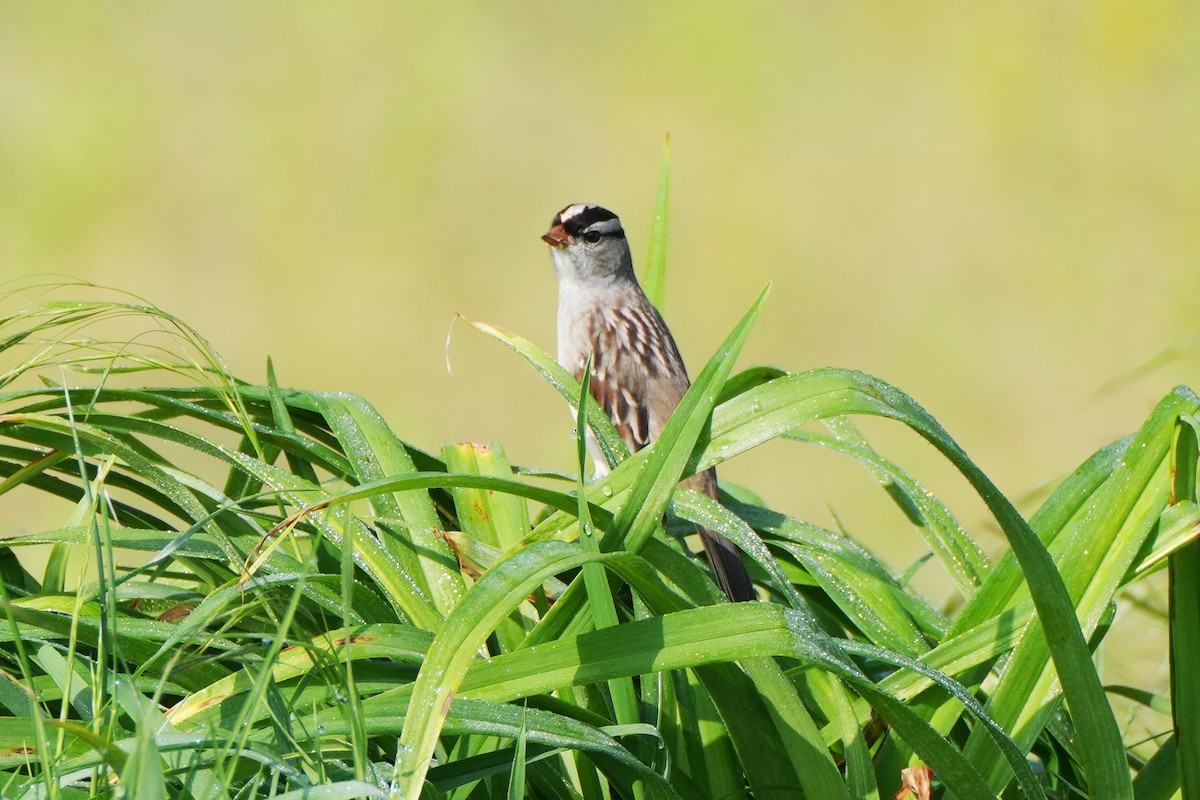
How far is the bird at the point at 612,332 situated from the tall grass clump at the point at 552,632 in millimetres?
979

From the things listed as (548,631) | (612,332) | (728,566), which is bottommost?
(548,631)

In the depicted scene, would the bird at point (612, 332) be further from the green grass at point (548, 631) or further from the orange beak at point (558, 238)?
the green grass at point (548, 631)

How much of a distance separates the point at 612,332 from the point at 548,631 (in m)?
2.19

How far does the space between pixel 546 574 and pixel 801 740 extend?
0.37 meters

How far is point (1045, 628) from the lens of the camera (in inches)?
49.9

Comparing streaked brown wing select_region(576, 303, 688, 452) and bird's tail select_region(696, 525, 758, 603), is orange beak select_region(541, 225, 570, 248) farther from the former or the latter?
bird's tail select_region(696, 525, 758, 603)

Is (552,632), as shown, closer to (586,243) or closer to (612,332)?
(612,332)

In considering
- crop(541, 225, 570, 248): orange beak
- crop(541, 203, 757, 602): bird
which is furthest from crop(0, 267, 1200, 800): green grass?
crop(541, 225, 570, 248): orange beak

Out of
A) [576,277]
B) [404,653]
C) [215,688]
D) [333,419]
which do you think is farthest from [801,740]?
[576,277]

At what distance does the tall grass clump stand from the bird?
0.98m

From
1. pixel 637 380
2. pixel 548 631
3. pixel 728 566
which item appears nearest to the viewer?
pixel 548 631

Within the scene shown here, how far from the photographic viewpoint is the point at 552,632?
1412mm

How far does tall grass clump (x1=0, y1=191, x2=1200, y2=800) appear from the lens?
1.18 metres

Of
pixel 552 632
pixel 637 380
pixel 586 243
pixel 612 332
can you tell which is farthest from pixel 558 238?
pixel 552 632
